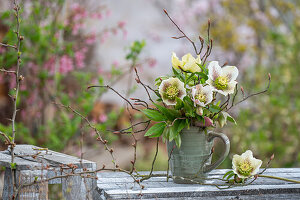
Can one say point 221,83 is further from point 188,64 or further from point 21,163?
point 21,163

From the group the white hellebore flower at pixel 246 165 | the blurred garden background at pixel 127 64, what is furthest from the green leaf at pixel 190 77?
the blurred garden background at pixel 127 64

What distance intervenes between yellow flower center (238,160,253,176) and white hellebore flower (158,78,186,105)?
1.14 ft

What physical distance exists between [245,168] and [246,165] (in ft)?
0.04

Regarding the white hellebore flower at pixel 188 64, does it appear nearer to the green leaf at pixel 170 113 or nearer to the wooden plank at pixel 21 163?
the green leaf at pixel 170 113

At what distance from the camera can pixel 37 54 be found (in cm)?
377

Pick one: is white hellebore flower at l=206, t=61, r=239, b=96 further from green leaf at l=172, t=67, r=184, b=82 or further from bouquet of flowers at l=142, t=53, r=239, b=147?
green leaf at l=172, t=67, r=184, b=82

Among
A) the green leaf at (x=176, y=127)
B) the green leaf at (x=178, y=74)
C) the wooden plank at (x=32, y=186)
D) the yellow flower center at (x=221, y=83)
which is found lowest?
the wooden plank at (x=32, y=186)

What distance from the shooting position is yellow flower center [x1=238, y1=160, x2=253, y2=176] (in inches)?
63.0

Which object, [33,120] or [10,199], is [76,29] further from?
[10,199]

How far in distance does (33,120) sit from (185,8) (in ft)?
9.56

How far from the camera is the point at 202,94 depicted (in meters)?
1.56

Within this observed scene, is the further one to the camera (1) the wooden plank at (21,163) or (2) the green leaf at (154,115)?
(2) the green leaf at (154,115)

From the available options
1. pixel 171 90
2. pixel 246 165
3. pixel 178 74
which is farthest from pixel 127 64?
pixel 246 165

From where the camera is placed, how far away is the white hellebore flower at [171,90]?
1.59 m
